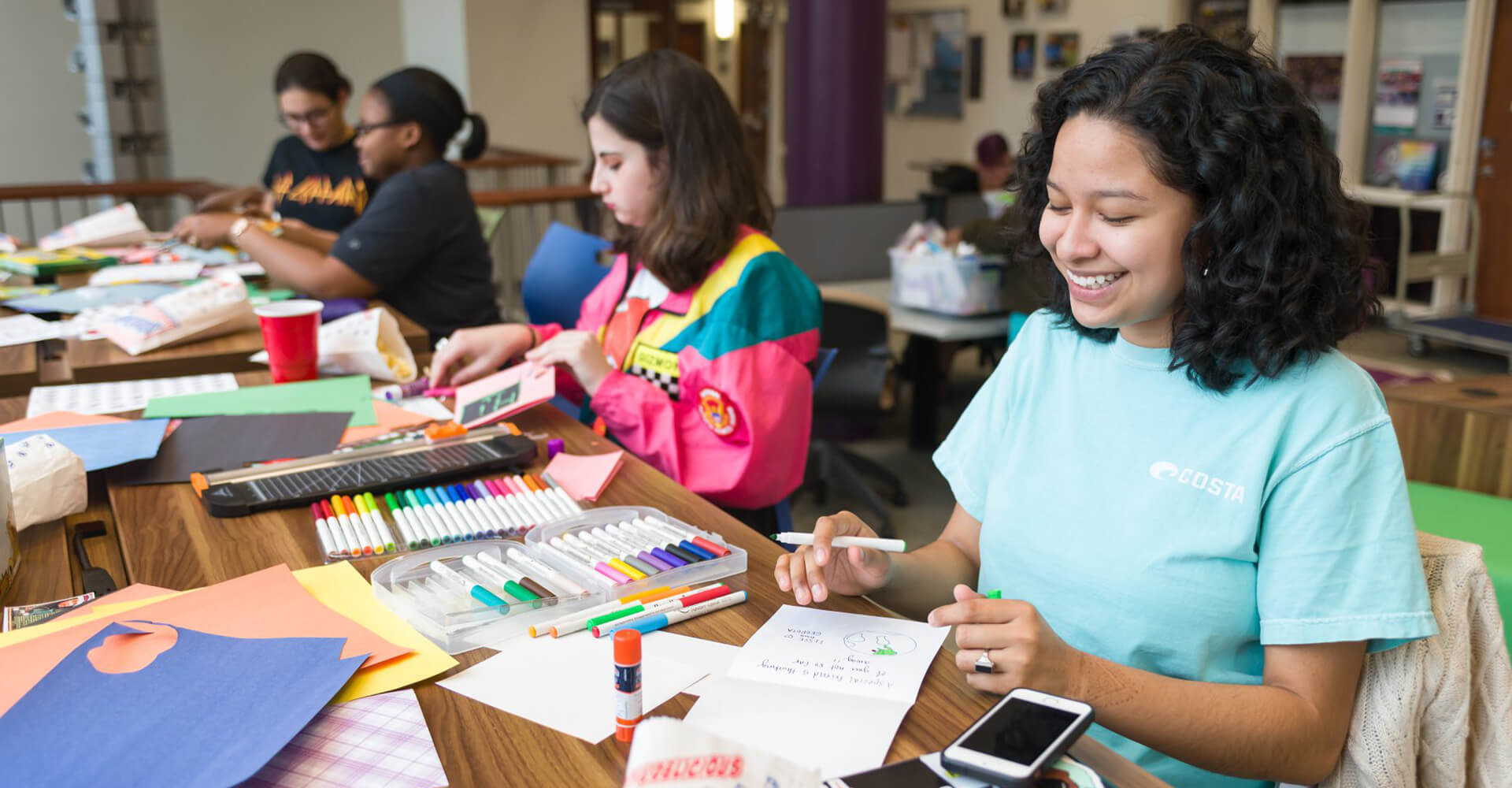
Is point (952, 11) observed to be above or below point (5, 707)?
above

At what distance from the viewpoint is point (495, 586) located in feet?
3.65

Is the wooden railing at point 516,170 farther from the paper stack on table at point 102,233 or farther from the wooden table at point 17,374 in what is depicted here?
the wooden table at point 17,374

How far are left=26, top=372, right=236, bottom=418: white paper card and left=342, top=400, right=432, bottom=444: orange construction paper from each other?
0.30 m

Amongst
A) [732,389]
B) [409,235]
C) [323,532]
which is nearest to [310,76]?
[409,235]

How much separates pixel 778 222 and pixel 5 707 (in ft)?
13.4

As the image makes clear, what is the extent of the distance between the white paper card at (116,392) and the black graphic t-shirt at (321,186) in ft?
5.49

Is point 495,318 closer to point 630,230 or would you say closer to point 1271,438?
point 630,230

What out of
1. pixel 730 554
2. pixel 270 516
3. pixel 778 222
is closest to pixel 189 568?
pixel 270 516

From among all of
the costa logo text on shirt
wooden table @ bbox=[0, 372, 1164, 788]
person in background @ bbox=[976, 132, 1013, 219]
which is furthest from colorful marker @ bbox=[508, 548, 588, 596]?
person in background @ bbox=[976, 132, 1013, 219]

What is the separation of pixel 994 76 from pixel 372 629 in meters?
9.30

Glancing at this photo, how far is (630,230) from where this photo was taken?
2053mm

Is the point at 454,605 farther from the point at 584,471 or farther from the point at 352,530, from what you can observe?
the point at 584,471

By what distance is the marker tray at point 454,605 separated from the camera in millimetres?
1051

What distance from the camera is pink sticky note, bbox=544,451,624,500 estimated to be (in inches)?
57.2
